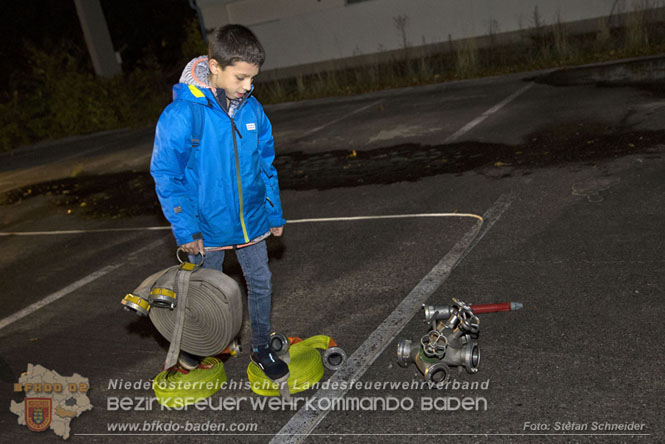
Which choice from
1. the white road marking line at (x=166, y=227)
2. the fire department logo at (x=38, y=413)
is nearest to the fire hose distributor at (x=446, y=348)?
the fire department logo at (x=38, y=413)

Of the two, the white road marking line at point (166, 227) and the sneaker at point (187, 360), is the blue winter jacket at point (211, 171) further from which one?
the white road marking line at point (166, 227)

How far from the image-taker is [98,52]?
2323 centimetres

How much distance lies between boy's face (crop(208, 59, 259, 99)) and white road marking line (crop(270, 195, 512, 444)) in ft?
5.96

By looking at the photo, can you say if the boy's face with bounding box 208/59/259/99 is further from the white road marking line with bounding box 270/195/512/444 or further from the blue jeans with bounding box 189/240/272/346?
the white road marking line with bounding box 270/195/512/444

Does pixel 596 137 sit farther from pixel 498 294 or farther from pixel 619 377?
pixel 619 377

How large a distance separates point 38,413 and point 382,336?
2274 millimetres

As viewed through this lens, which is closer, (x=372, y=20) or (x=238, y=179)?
(x=238, y=179)

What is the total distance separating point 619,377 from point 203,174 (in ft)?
8.32

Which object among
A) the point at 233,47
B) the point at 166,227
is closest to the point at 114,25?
the point at 166,227

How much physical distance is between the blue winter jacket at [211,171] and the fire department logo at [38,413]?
1.54 metres

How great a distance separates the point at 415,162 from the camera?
29.2ft

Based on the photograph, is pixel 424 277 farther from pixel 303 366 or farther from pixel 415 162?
pixel 415 162

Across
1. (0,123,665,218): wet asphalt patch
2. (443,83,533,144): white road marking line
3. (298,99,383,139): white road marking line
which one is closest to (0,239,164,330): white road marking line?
(0,123,665,218): wet asphalt patch

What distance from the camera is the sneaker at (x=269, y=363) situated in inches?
145
